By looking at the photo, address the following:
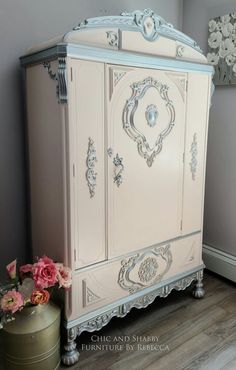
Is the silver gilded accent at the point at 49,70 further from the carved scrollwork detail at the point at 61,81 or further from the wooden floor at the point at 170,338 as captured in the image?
the wooden floor at the point at 170,338

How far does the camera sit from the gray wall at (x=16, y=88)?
1950mm

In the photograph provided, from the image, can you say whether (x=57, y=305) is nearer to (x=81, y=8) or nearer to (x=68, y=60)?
(x=68, y=60)

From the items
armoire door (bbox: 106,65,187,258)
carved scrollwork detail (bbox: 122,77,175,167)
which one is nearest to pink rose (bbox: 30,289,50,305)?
armoire door (bbox: 106,65,187,258)

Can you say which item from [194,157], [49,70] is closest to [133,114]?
[49,70]

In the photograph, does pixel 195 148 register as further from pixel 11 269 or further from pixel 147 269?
pixel 11 269

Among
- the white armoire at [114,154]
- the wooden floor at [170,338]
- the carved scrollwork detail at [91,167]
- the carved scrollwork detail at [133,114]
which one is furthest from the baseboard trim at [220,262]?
the carved scrollwork detail at [91,167]

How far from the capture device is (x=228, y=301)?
7.79 ft

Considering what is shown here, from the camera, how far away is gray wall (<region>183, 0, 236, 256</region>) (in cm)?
253

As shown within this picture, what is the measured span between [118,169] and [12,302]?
83 centimetres

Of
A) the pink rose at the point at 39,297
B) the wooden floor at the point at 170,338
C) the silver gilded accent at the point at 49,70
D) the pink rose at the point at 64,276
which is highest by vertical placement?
the silver gilded accent at the point at 49,70

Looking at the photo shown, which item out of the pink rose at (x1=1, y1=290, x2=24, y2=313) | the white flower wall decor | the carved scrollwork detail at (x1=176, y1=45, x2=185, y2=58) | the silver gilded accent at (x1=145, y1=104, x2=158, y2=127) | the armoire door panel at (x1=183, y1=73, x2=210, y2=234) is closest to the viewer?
the pink rose at (x1=1, y1=290, x2=24, y2=313)

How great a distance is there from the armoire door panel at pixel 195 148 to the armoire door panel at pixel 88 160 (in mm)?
662

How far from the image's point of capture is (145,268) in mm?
2049

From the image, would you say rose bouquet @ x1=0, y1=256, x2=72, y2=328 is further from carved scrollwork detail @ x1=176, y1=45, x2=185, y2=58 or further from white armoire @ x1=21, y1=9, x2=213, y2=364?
carved scrollwork detail @ x1=176, y1=45, x2=185, y2=58
